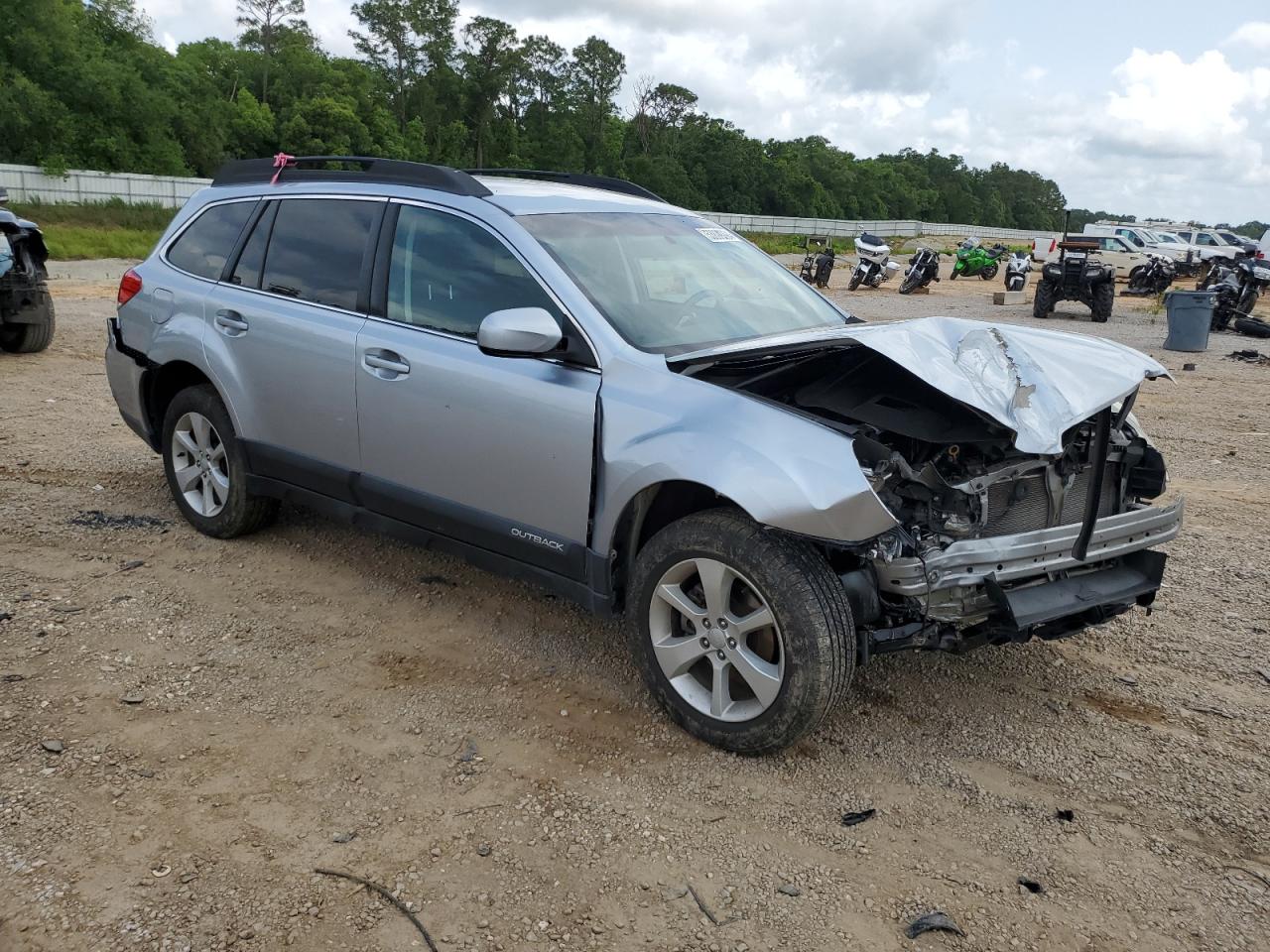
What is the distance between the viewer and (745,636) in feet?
11.1

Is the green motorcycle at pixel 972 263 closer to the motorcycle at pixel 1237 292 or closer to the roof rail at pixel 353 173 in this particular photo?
the motorcycle at pixel 1237 292

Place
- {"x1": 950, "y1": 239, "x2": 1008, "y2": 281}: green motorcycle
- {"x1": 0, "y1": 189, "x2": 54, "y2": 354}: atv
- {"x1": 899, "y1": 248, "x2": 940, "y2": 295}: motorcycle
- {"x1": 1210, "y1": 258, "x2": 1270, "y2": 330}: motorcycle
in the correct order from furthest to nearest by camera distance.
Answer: {"x1": 950, "y1": 239, "x2": 1008, "y2": 281}: green motorcycle
{"x1": 899, "y1": 248, "x2": 940, "y2": 295}: motorcycle
{"x1": 1210, "y1": 258, "x2": 1270, "y2": 330}: motorcycle
{"x1": 0, "y1": 189, "x2": 54, "y2": 354}: atv

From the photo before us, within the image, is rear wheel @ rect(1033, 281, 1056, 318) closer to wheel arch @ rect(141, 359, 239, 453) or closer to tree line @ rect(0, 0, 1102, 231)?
wheel arch @ rect(141, 359, 239, 453)

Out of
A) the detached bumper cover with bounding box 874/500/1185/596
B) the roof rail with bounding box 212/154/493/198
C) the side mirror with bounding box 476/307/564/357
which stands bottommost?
the detached bumper cover with bounding box 874/500/1185/596

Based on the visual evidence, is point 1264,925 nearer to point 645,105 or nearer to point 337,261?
point 337,261

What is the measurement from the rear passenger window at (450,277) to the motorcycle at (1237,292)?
681 inches

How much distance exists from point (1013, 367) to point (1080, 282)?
696 inches

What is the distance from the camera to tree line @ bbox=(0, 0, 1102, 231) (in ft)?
167

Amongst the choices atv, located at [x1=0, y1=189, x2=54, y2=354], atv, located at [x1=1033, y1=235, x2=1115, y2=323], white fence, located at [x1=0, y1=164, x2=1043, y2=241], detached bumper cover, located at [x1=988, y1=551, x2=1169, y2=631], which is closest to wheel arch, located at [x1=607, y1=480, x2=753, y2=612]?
detached bumper cover, located at [x1=988, y1=551, x2=1169, y2=631]

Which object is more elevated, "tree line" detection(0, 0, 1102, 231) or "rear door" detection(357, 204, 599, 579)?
"tree line" detection(0, 0, 1102, 231)

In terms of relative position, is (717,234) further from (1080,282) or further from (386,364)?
(1080,282)

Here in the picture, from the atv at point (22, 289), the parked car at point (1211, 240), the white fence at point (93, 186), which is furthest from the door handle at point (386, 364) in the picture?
the parked car at point (1211, 240)

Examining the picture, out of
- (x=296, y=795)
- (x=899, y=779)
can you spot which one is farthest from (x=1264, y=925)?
(x=296, y=795)

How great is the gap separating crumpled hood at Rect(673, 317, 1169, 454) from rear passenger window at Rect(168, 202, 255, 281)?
2745 millimetres
